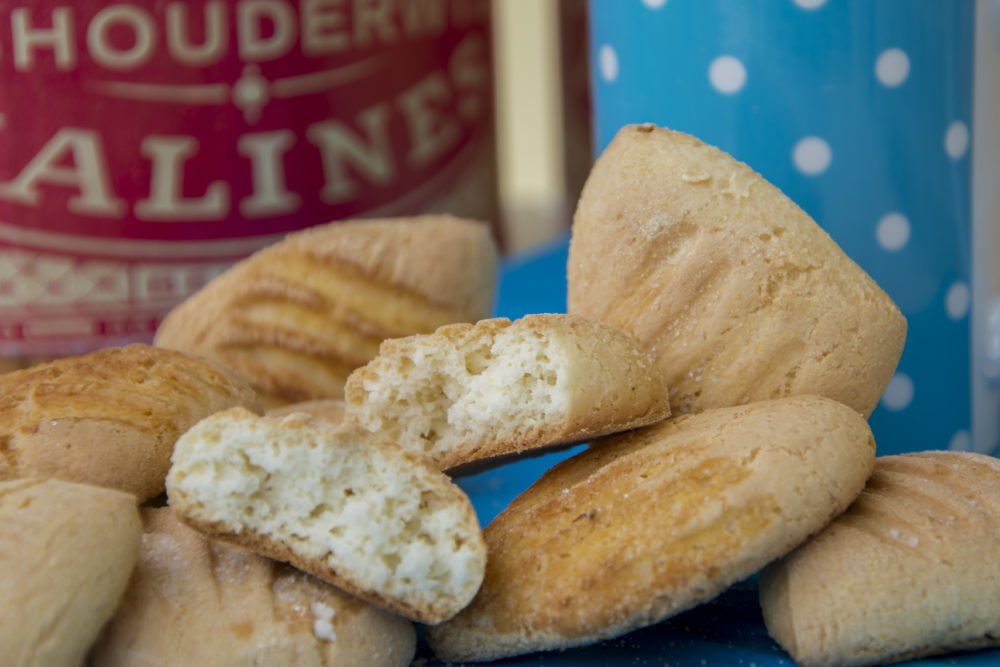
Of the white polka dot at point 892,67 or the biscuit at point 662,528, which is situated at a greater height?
the white polka dot at point 892,67

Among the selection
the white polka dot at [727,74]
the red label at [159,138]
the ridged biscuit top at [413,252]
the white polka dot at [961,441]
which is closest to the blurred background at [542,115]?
the red label at [159,138]

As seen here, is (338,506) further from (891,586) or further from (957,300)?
(957,300)

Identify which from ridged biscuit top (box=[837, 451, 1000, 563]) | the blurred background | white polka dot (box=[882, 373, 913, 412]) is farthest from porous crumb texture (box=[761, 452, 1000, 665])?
the blurred background

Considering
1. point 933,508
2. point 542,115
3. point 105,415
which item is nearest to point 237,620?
point 105,415

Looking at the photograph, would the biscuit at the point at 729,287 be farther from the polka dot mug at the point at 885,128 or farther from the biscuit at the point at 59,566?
the biscuit at the point at 59,566

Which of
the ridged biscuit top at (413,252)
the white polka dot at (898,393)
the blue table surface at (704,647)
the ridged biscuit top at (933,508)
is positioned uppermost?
the ridged biscuit top at (413,252)

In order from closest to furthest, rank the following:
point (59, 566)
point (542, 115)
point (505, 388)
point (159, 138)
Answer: point (59, 566), point (505, 388), point (159, 138), point (542, 115)

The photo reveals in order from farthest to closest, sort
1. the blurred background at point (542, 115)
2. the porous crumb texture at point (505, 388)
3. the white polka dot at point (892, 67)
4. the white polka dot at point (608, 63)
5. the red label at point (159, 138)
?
the blurred background at point (542, 115) < the red label at point (159, 138) < the white polka dot at point (608, 63) < the white polka dot at point (892, 67) < the porous crumb texture at point (505, 388)
